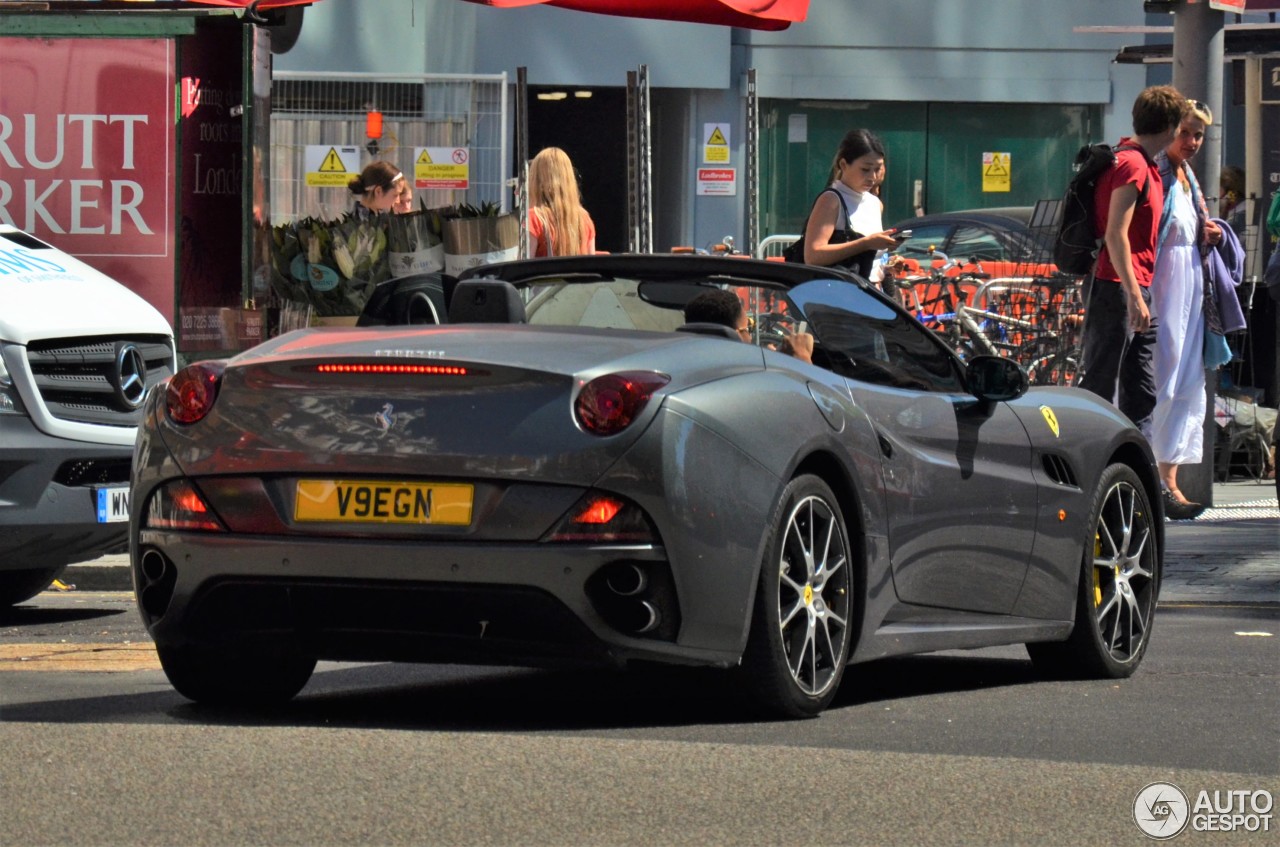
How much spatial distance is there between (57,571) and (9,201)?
3.14 m

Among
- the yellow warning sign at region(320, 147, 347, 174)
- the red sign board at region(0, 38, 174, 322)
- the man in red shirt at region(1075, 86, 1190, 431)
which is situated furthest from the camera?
the yellow warning sign at region(320, 147, 347, 174)

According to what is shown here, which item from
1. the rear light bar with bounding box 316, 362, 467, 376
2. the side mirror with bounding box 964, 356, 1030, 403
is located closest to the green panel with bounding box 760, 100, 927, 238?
the side mirror with bounding box 964, 356, 1030, 403

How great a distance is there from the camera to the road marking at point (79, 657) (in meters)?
7.54

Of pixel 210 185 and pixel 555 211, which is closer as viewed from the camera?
pixel 555 211

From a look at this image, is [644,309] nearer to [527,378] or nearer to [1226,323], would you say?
[527,378]

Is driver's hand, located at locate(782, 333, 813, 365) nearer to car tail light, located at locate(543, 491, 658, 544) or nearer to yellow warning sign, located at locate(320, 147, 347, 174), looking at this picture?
car tail light, located at locate(543, 491, 658, 544)

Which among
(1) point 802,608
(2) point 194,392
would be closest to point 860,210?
(1) point 802,608

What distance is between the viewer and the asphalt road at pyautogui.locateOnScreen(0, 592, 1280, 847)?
4797mm

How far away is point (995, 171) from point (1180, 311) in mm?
14594

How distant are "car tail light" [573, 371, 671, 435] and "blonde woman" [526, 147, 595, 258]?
651cm

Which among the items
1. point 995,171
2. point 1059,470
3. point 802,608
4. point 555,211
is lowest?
point 802,608

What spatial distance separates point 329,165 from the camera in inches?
619

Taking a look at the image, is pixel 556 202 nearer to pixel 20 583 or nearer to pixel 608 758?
pixel 20 583

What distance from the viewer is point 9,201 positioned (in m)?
12.5
